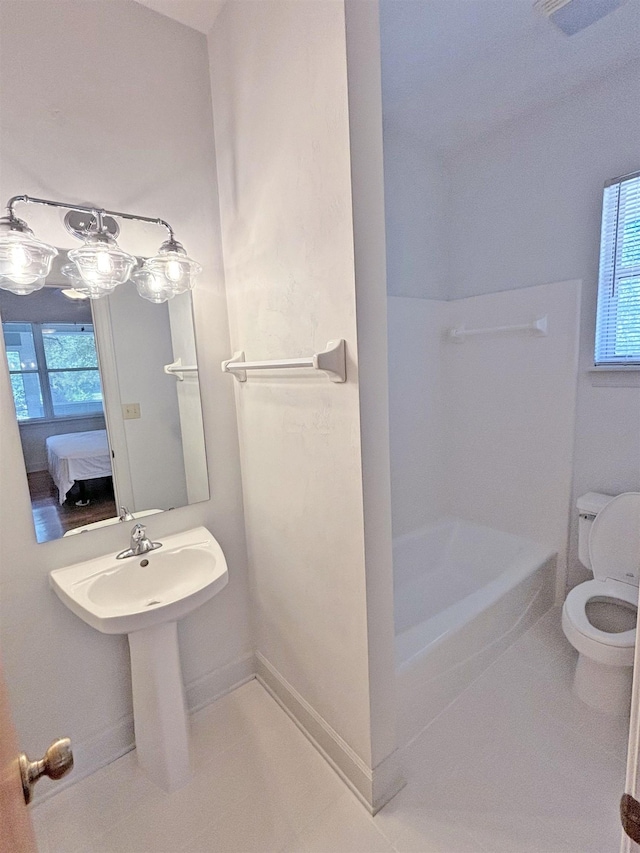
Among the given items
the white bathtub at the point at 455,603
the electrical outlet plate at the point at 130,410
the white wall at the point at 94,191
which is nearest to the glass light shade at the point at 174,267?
the white wall at the point at 94,191

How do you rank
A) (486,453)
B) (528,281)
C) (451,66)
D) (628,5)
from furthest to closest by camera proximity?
(486,453), (528,281), (451,66), (628,5)

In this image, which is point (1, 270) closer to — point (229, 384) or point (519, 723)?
point (229, 384)

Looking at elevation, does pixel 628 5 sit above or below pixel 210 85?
above

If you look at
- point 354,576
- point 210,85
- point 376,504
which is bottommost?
point 354,576

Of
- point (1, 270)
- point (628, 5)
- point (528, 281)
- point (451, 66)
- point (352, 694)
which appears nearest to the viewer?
point (1, 270)

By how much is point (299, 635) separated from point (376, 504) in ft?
2.40

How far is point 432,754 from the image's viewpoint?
154 centimetres

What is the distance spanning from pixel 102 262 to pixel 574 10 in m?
1.86

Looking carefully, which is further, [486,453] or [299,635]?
[486,453]

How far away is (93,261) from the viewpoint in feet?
4.43

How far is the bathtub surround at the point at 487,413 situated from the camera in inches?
87.0

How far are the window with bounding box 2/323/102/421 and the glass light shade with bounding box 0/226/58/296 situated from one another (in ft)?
0.41

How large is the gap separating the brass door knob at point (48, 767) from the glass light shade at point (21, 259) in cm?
123

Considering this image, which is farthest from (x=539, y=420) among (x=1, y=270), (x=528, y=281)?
(x=1, y=270)
